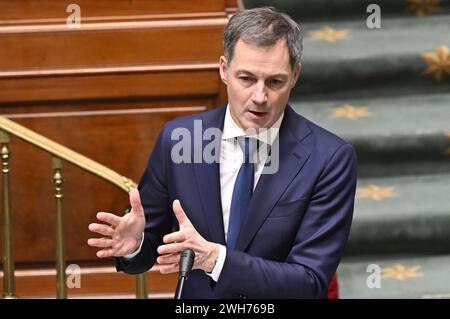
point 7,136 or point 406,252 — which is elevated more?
point 7,136

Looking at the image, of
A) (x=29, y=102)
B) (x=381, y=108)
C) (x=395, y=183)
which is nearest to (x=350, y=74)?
(x=381, y=108)

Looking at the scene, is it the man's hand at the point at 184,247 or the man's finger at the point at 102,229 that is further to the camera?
the man's finger at the point at 102,229

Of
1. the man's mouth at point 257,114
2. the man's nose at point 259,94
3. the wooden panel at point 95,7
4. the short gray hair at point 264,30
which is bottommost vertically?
the wooden panel at point 95,7

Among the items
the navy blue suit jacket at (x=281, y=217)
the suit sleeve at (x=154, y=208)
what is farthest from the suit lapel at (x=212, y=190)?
the suit sleeve at (x=154, y=208)

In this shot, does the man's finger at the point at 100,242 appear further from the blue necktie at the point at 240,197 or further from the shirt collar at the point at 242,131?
the shirt collar at the point at 242,131

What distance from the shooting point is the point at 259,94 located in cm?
294

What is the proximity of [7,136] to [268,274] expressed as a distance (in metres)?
2.20

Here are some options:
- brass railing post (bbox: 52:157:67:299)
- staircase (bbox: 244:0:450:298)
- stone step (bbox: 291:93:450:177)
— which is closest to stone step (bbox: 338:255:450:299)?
staircase (bbox: 244:0:450:298)

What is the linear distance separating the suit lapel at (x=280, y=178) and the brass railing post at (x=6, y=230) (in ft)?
6.54

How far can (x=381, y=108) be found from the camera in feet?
18.5

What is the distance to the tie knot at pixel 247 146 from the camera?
311cm
